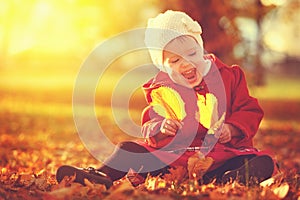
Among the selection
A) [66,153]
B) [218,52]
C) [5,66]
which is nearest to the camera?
[66,153]

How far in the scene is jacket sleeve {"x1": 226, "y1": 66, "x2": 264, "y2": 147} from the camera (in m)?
4.15

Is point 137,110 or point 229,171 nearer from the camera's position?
point 229,171

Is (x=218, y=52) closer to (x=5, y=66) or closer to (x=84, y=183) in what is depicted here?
(x=84, y=183)

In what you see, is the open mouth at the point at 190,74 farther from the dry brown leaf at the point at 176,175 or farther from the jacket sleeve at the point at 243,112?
the dry brown leaf at the point at 176,175

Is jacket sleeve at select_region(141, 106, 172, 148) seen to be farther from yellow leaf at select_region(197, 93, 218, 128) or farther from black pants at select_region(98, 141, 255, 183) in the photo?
yellow leaf at select_region(197, 93, 218, 128)

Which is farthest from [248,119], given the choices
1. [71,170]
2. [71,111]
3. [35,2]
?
[35,2]

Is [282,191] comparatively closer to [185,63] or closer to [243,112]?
[243,112]

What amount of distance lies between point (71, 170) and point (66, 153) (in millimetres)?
Answer: 3471

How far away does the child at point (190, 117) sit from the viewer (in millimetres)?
4059

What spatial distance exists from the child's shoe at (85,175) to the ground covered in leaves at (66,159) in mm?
54

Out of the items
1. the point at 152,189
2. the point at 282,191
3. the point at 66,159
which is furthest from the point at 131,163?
the point at 66,159

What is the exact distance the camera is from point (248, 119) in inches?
164

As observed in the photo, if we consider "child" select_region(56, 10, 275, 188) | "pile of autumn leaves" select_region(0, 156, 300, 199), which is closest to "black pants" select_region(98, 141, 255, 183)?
"child" select_region(56, 10, 275, 188)

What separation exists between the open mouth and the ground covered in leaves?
0.66 metres
